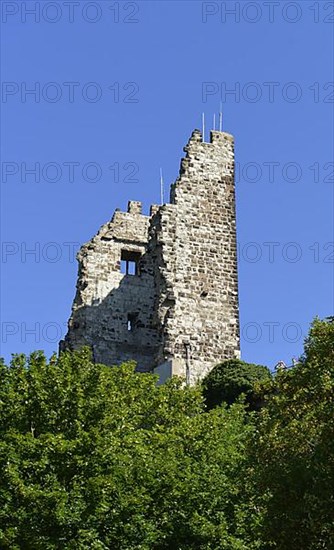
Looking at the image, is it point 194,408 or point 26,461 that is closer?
point 26,461

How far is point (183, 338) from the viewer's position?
4144 cm

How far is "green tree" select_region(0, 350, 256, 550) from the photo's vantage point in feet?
76.2

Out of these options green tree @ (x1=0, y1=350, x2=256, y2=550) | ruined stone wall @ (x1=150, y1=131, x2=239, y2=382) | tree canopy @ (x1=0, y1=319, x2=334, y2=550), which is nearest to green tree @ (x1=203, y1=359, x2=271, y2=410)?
ruined stone wall @ (x1=150, y1=131, x2=239, y2=382)

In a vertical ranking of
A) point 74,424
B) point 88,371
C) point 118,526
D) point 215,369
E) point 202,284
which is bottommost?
point 118,526

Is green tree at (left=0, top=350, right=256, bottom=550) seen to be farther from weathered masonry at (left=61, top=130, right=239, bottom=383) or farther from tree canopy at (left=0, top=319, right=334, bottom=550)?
weathered masonry at (left=61, top=130, right=239, bottom=383)

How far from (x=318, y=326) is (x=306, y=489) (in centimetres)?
424

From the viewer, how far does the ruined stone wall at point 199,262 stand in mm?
41531

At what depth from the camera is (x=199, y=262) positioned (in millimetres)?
43188

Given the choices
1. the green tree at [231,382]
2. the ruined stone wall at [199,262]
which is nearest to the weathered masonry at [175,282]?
the ruined stone wall at [199,262]

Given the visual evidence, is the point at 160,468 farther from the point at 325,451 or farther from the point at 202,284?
the point at 202,284

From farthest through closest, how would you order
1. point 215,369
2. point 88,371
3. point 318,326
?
point 215,369, point 88,371, point 318,326

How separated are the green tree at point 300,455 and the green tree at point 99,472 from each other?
57.9 inches

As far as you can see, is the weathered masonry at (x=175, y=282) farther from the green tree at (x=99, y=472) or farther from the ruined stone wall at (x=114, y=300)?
the green tree at (x=99, y=472)

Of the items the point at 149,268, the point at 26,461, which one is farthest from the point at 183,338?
the point at 26,461
